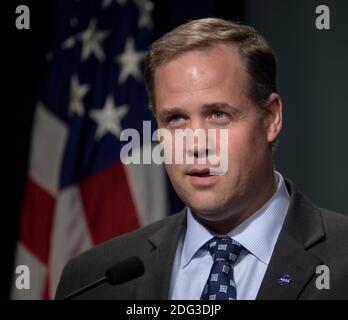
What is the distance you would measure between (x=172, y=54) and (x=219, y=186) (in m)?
0.25

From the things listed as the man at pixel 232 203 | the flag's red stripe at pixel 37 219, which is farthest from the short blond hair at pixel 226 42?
the flag's red stripe at pixel 37 219

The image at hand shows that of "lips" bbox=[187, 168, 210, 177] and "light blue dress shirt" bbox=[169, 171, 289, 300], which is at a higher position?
"lips" bbox=[187, 168, 210, 177]

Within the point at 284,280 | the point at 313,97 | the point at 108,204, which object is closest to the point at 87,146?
the point at 108,204

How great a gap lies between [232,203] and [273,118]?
206mm

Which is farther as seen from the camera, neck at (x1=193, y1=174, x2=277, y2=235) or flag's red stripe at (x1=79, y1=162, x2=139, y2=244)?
flag's red stripe at (x1=79, y1=162, x2=139, y2=244)

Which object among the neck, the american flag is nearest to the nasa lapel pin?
the neck

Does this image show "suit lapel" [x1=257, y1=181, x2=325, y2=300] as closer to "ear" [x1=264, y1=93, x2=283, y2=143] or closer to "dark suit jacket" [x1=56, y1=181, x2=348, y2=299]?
"dark suit jacket" [x1=56, y1=181, x2=348, y2=299]

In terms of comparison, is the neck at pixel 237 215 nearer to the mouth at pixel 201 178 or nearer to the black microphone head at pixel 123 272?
the mouth at pixel 201 178

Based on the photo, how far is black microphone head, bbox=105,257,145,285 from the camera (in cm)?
99

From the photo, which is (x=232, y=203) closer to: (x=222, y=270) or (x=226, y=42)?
(x=222, y=270)

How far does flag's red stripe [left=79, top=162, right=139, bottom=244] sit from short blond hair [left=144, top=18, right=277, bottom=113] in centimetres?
77

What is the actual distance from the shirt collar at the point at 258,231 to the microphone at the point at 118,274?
0.22 meters

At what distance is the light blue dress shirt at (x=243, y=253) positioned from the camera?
3.76ft

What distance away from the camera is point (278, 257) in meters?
1.12
